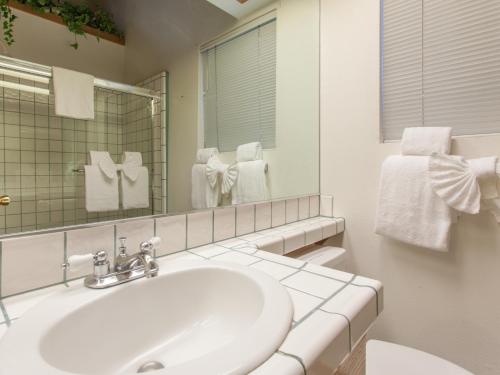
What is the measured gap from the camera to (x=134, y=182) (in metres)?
0.75

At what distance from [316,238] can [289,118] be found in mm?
641

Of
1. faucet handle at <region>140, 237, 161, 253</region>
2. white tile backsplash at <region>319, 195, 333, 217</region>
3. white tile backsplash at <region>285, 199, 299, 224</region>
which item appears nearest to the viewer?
faucet handle at <region>140, 237, 161, 253</region>

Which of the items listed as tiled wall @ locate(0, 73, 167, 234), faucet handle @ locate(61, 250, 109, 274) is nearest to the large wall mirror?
tiled wall @ locate(0, 73, 167, 234)

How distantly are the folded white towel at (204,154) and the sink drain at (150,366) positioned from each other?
0.58 m

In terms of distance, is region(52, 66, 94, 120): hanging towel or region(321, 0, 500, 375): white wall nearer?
region(52, 66, 94, 120): hanging towel

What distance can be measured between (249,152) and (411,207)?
69 cm

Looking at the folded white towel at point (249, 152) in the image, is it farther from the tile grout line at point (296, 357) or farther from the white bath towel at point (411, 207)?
the tile grout line at point (296, 357)

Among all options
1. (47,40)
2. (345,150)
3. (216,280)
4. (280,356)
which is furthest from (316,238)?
(47,40)

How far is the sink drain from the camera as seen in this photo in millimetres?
537

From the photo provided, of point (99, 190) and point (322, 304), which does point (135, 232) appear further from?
point (322, 304)

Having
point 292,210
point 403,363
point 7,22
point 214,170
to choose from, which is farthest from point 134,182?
point 403,363

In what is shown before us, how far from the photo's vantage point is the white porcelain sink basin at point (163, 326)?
358 mm

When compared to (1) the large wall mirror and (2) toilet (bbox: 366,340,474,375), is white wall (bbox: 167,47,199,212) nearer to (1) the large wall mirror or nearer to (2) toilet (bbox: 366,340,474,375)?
(1) the large wall mirror

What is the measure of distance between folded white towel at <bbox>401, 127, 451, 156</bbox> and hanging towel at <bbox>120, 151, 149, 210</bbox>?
0.97 m
